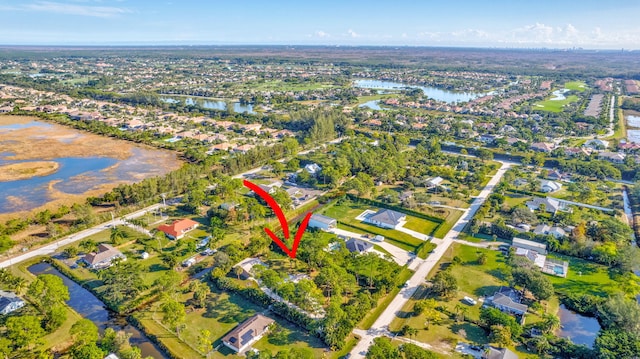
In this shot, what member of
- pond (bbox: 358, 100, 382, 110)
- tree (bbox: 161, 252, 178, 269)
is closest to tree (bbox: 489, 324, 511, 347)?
tree (bbox: 161, 252, 178, 269)

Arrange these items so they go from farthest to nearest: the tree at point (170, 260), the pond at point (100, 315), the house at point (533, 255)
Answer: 1. the house at point (533, 255)
2. the tree at point (170, 260)
3. the pond at point (100, 315)

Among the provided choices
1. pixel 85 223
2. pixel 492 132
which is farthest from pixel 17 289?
pixel 492 132

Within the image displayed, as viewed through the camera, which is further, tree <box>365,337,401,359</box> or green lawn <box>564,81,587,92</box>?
green lawn <box>564,81,587,92</box>

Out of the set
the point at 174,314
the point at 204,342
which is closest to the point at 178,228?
the point at 174,314

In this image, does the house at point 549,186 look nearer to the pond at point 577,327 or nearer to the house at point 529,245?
the house at point 529,245

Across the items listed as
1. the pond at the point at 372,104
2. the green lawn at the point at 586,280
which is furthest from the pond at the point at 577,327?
the pond at the point at 372,104

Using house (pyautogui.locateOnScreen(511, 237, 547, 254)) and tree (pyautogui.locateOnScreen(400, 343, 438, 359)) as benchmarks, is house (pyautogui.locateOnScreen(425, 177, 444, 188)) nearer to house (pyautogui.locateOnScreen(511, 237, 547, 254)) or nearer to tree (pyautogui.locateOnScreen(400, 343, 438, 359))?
house (pyautogui.locateOnScreen(511, 237, 547, 254))
